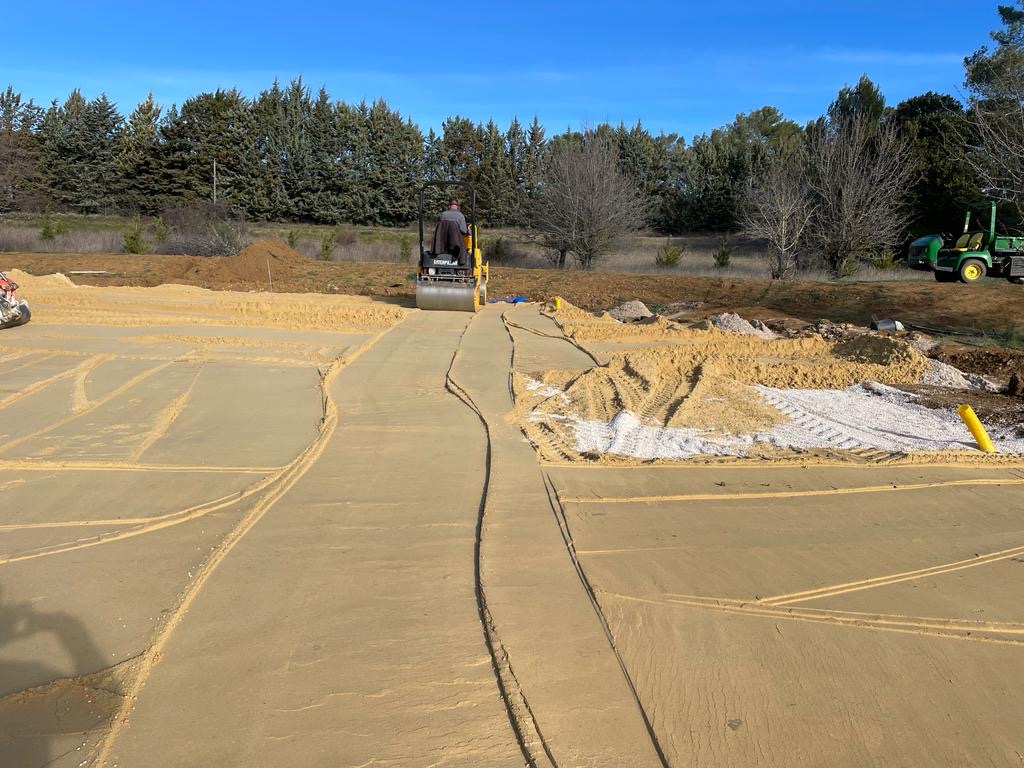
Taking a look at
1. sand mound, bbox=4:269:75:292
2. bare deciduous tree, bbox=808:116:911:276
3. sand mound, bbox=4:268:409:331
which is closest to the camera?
sand mound, bbox=4:268:409:331

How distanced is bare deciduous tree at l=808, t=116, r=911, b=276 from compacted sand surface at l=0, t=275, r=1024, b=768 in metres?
22.1

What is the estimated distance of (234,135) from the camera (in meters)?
50.0

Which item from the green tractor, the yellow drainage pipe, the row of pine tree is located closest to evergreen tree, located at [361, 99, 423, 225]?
the row of pine tree

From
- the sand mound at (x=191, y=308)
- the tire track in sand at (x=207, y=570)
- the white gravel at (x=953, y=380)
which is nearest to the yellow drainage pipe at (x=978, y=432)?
the white gravel at (x=953, y=380)

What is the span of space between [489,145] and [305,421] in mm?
48271

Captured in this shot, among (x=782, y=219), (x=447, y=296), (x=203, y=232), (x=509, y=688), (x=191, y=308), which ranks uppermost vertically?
(x=782, y=219)

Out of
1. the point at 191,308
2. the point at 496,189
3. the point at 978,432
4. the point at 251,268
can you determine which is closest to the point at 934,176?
the point at 496,189

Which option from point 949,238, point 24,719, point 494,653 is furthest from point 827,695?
point 949,238

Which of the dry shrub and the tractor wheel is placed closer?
the tractor wheel

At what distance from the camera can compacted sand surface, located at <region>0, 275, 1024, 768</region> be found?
289 cm

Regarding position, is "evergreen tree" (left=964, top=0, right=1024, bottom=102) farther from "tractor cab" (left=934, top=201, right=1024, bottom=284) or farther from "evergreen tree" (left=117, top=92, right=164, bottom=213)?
"evergreen tree" (left=117, top=92, right=164, bottom=213)

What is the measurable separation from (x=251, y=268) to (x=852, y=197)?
21325 mm

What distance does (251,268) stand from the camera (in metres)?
24.1

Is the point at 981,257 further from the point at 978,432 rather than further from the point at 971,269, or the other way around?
the point at 978,432
